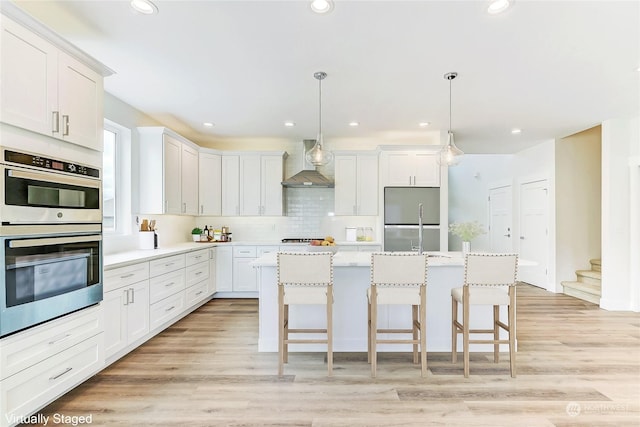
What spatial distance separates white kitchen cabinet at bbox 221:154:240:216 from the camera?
5488mm

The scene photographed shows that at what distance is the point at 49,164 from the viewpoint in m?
2.04

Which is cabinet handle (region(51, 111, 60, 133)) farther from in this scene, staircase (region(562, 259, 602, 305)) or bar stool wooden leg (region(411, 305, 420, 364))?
staircase (region(562, 259, 602, 305))

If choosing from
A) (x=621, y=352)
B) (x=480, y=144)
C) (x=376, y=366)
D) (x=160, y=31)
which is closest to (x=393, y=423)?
(x=376, y=366)

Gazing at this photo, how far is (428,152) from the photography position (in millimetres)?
5098

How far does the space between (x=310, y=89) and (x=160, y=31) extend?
1.50 m

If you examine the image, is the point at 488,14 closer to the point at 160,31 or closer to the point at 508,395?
the point at 160,31

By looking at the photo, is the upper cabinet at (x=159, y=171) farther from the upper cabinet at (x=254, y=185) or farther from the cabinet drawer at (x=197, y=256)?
the upper cabinet at (x=254, y=185)

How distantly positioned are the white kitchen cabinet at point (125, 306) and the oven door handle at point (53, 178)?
0.75 meters

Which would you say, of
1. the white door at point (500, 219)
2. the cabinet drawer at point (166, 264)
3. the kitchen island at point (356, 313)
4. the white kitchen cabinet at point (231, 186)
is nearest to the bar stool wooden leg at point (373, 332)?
the kitchen island at point (356, 313)

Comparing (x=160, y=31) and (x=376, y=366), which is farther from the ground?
(x=160, y=31)

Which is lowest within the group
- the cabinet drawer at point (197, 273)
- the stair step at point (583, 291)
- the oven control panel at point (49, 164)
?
the stair step at point (583, 291)

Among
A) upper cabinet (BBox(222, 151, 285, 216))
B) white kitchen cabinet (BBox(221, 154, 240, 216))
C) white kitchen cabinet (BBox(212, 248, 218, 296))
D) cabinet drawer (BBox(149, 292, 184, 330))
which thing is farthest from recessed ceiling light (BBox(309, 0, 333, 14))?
white kitchen cabinet (BBox(212, 248, 218, 296))

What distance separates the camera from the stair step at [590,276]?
4947mm

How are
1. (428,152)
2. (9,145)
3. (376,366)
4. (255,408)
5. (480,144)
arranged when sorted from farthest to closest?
(480,144)
(428,152)
(376,366)
(255,408)
(9,145)
